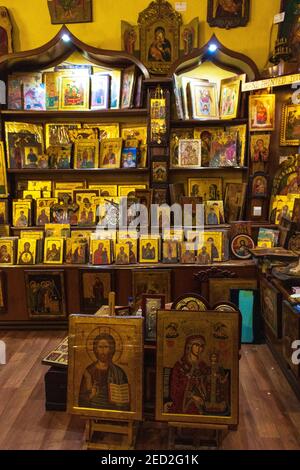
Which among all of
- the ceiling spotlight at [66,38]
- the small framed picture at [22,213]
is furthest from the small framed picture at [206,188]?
the ceiling spotlight at [66,38]

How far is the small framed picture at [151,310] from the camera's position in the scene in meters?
2.31

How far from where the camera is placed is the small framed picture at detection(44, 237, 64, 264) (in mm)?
3629

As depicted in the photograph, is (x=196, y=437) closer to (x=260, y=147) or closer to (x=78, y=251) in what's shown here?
(x=78, y=251)

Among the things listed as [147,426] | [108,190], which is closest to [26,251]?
[108,190]

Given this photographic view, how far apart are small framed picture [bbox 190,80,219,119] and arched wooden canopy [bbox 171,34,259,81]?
0.62ft

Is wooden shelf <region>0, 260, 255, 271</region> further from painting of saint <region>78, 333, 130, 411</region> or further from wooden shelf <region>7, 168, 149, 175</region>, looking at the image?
painting of saint <region>78, 333, 130, 411</region>

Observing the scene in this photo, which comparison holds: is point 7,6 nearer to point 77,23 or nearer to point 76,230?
point 77,23

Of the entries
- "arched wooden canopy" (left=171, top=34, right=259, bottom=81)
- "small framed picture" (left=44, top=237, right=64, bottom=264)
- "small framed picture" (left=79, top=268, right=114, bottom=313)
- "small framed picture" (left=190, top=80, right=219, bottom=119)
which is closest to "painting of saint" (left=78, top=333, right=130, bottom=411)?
"small framed picture" (left=79, top=268, right=114, bottom=313)

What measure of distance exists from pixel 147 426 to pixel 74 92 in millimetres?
3036

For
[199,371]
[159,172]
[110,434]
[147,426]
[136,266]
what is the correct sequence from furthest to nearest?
[159,172]
[136,266]
[147,426]
[110,434]
[199,371]

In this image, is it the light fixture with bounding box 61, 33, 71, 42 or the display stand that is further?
the light fixture with bounding box 61, 33, 71, 42

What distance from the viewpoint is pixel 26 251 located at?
12.0ft

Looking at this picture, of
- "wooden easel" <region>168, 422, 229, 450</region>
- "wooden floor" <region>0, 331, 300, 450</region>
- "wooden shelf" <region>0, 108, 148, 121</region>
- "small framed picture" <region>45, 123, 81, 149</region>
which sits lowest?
"wooden floor" <region>0, 331, 300, 450</region>

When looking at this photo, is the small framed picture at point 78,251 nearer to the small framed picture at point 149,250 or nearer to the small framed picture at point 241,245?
the small framed picture at point 149,250
